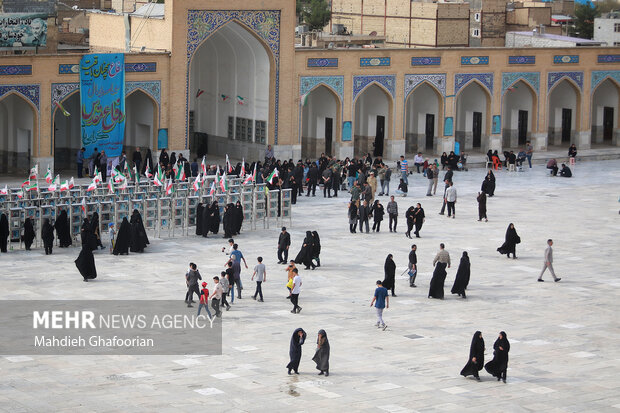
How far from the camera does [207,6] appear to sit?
37781 millimetres

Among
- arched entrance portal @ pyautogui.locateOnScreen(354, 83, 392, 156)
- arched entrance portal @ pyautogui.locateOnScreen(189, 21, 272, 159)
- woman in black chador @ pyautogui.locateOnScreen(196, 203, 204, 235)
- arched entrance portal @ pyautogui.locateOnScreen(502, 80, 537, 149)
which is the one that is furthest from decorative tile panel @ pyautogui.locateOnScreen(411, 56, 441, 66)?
woman in black chador @ pyautogui.locateOnScreen(196, 203, 204, 235)

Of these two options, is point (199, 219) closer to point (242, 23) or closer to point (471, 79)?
point (242, 23)

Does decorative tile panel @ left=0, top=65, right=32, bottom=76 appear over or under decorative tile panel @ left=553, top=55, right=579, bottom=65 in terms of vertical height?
under

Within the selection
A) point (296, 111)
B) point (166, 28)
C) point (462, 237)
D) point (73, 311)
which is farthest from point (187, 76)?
point (73, 311)

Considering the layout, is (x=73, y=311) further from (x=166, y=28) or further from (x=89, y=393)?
(x=166, y=28)

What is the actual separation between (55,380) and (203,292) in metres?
3.95

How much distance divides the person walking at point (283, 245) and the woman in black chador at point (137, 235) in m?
2.94

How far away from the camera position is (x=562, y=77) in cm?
4491

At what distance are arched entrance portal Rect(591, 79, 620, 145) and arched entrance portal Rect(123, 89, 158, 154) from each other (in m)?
18.5

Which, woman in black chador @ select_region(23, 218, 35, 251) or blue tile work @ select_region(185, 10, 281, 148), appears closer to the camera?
woman in black chador @ select_region(23, 218, 35, 251)

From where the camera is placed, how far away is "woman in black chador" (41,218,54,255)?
2508cm

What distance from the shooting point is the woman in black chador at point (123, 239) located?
25219 millimetres

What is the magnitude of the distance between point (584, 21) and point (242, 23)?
48.8m

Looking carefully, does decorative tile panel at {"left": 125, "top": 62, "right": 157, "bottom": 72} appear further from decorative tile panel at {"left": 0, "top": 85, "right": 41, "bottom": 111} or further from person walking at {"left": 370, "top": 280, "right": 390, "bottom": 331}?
person walking at {"left": 370, "top": 280, "right": 390, "bottom": 331}
